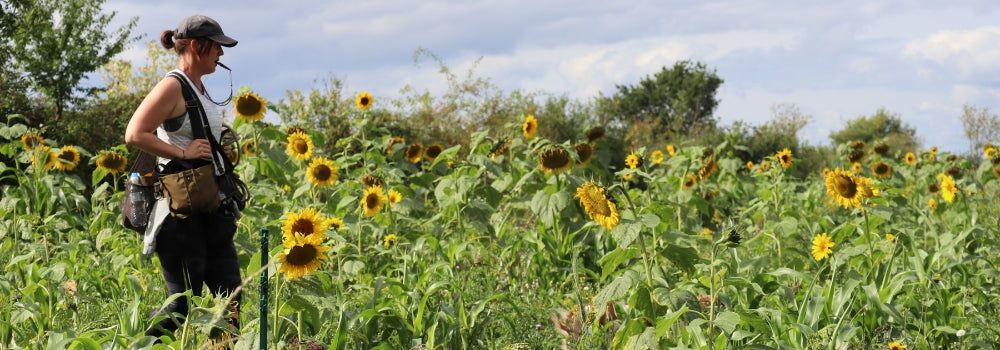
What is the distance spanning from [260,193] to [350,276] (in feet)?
4.95

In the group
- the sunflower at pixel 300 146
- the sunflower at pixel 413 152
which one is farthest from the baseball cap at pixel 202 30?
the sunflower at pixel 413 152

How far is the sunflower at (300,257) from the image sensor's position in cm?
298

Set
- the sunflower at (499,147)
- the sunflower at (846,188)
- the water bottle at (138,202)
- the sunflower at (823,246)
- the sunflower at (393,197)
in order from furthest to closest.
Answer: the sunflower at (499,147) → the sunflower at (393,197) → the sunflower at (823,246) → the sunflower at (846,188) → the water bottle at (138,202)

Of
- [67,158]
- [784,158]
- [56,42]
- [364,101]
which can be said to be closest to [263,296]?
[364,101]

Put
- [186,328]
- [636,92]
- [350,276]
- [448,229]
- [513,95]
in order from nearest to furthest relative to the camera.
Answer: [186,328]
[350,276]
[448,229]
[513,95]
[636,92]

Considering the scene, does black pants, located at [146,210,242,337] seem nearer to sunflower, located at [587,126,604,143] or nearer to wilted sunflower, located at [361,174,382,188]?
wilted sunflower, located at [361,174,382,188]

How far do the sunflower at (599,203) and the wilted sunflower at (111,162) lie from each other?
4.27 meters

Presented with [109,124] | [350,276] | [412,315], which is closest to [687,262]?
[412,315]

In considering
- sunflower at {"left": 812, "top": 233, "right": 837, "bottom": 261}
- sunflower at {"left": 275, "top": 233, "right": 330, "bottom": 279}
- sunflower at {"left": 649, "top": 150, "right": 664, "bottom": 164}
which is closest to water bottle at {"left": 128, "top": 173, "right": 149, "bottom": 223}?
sunflower at {"left": 275, "top": 233, "right": 330, "bottom": 279}

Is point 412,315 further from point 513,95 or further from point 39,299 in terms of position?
point 513,95

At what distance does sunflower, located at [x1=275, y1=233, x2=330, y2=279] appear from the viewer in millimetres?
2977

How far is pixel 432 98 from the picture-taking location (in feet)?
51.0

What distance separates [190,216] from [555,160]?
1.83 meters

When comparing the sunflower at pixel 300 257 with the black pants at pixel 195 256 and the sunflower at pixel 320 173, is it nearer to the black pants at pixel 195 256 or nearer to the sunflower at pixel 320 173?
the black pants at pixel 195 256
